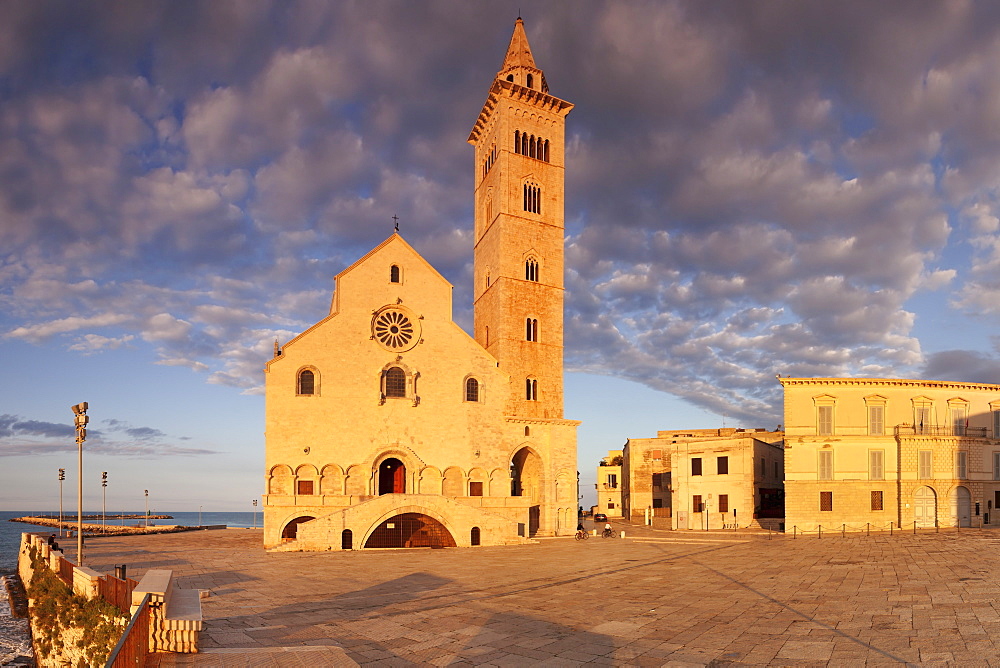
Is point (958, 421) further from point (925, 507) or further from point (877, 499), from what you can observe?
point (877, 499)

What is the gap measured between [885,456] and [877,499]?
2.70 metres

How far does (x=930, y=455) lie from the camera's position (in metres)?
42.8

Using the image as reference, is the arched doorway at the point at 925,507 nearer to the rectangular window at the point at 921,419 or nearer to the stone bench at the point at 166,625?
the rectangular window at the point at 921,419

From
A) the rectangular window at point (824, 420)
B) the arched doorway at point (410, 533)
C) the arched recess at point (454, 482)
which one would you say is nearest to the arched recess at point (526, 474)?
the arched recess at point (454, 482)

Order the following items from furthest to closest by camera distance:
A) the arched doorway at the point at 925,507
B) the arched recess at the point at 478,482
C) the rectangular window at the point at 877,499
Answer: the arched recess at the point at 478,482 < the rectangular window at the point at 877,499 < the arched doorway at the point at 925,507

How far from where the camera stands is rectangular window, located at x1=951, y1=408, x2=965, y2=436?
4375 centimetres

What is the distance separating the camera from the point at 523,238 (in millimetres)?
50781

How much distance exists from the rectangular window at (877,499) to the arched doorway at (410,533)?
2598cm

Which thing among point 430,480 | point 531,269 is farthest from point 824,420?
point 430,480

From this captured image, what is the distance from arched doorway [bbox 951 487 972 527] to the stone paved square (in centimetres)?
1191

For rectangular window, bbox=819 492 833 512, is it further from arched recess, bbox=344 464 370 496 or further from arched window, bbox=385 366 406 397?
arched recess, bbox=344 464 370 496

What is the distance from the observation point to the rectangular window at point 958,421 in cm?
4375

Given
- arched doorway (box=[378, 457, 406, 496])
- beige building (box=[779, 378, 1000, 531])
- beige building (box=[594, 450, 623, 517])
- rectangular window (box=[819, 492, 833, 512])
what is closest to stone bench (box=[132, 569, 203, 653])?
arched doorway (box=[378, 457, 406, 496])

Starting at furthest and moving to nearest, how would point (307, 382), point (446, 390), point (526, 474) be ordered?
point (526, 474), point (446, 390), point (307, 382)
